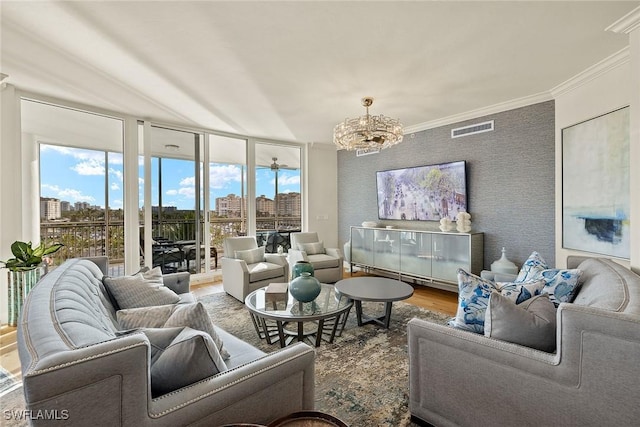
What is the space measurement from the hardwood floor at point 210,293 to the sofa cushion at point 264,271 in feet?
2.86

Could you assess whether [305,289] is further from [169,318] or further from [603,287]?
[603,287]

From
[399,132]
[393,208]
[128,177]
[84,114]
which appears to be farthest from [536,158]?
[84,114]

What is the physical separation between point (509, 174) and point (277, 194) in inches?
157

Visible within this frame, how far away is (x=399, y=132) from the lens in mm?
3529

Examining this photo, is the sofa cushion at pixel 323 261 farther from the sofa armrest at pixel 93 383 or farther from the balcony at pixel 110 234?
the sofa armrest at pixel 93 383

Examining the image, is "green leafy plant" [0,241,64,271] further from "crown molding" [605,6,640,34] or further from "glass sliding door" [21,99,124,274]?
"crown molding" [605,6,640,34]

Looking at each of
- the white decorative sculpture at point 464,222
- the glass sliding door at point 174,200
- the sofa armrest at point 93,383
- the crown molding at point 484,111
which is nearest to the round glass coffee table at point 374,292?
the white decorative sculpture at point 464,222

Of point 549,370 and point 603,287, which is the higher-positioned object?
point 603,287

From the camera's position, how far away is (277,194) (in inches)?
237

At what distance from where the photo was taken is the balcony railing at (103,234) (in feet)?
12.4

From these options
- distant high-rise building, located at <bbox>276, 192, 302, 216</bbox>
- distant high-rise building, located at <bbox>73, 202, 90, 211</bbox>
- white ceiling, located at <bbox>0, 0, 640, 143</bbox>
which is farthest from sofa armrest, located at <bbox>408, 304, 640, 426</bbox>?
distant high-rise building, located at <bbox>276, 192, 302, 216</bbox>

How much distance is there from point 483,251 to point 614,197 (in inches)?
64.3

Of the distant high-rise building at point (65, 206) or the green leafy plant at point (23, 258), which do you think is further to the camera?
the distant high-rise building at point (65, 206)

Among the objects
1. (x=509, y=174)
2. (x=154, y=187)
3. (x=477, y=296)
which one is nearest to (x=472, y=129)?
(x=509, y=174)
